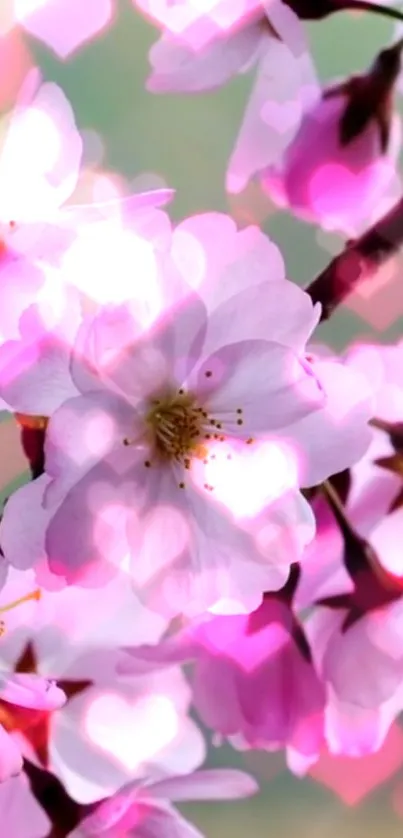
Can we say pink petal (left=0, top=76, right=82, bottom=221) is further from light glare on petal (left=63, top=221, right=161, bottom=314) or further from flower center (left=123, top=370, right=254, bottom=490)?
flower center (left=123, top=370, right=254, bottom=490)

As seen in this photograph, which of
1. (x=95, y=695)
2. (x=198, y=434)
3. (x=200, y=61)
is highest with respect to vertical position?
(x=200, y=61)

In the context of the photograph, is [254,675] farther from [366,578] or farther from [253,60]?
[253,60]

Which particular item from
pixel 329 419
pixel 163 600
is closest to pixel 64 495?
pixel 163 600

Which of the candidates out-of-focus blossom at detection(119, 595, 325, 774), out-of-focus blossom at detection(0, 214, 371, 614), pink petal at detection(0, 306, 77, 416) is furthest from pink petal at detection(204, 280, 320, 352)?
out-of-focus blossom at detection(119, 595, 325, 774)

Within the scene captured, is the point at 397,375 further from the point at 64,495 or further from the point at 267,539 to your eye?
the point at 64,495

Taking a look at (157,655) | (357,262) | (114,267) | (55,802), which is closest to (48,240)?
(114,267)

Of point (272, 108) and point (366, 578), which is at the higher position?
point (272, 108)
